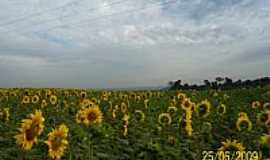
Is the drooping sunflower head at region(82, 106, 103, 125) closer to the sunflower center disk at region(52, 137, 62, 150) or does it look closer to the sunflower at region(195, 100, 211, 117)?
the sunflower center disk at region(52, 137, 62, 150)

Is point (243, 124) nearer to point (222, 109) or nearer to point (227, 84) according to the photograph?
point (222, 109)

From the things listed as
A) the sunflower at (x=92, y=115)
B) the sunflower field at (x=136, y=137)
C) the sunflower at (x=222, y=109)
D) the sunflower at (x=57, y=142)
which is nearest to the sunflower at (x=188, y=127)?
the sunflower field at (x=136, y=137)

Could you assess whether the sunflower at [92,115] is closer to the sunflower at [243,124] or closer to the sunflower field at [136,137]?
the sunflower field at [136,137]

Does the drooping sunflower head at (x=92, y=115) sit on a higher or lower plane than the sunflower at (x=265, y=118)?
higher

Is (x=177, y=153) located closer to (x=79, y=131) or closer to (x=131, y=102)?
(x=79, y=131)

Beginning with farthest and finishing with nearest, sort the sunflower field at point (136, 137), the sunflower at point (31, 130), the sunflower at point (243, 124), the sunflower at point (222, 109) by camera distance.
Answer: the sunflower at point (222, 109)
the sunflower at point (243, 124)
the sunflower field at point (136, 137)
the sunflower at point (31, 130)

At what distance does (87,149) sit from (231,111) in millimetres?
8166

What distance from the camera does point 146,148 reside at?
28.2 feet

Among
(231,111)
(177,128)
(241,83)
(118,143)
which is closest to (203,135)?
(177,128)

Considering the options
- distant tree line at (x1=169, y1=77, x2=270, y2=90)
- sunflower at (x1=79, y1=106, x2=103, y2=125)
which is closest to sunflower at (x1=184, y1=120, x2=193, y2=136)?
sunflower at (x1=79, y1=106, x2=103, y2=125)

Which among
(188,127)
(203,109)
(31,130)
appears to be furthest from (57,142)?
(203,109)

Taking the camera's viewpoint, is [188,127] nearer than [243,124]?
Yes

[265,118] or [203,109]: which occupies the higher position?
[203,109]

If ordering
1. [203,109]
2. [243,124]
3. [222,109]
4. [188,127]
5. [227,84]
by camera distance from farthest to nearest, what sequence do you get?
[227,84]
[222,109]
[203,109]
[243,124]
[188,127]
